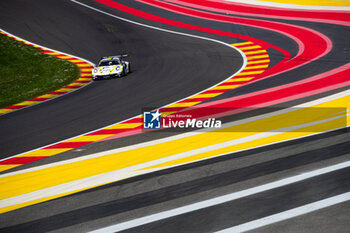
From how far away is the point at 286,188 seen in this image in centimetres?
737

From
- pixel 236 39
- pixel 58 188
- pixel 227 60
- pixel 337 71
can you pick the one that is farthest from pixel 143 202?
pixel 236 39

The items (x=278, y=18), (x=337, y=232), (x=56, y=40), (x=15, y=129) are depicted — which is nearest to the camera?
(x=337, y=232)

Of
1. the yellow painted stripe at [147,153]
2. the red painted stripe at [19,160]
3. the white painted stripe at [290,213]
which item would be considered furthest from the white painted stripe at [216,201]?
the red painted stripe at [19,160]

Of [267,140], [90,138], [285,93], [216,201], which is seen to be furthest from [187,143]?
[285,93]

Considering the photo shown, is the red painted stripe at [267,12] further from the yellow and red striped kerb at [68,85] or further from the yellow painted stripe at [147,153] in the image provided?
the yellow painted stripe at [147,153]

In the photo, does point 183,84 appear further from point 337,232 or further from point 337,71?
point 337,232

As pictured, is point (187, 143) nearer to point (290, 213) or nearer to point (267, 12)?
point (290, 213)

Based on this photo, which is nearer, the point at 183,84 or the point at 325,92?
the point at 325,92

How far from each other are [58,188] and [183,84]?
10152mm

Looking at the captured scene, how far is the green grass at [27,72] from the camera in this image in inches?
770

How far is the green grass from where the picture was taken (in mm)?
19566

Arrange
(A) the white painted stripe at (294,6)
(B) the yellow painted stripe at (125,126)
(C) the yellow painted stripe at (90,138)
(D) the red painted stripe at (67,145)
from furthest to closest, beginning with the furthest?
1. (A) the white painted stripe at (294,6)
2. (B) the yellow painted stripe at (125,126)
3. (C) the yellow painted stripe at (90,138)
4. (D) the red painted stripe at (67,145)

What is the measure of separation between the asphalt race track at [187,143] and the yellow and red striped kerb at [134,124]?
40cm

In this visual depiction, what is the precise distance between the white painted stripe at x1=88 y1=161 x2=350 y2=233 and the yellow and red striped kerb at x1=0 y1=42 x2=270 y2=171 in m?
5.08
